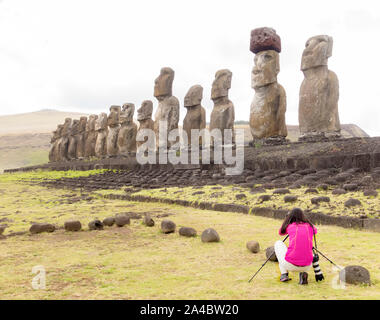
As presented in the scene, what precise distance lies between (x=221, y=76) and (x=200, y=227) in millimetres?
8732

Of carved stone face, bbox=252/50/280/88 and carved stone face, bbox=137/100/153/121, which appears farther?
carved stone face, bbox=137/100/153/121

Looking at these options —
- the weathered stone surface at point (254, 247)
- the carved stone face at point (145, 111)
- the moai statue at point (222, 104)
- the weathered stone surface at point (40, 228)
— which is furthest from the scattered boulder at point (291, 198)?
the carved stone face at point (145, 111)

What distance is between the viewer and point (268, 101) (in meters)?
11.3

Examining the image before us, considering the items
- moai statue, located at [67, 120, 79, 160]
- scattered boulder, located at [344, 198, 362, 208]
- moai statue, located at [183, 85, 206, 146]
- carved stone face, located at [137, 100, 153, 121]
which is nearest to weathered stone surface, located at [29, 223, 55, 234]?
scattered boulder, located at [344, 198, 362, 208]

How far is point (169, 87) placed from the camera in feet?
51.1

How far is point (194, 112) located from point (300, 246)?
452 inches

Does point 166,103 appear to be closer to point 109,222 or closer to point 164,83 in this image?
point 164,83

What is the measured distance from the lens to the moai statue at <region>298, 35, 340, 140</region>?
10000 millimetres

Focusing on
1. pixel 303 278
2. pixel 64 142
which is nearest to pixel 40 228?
pixel 303 278

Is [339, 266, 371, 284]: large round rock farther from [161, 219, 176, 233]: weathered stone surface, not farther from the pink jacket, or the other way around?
[161, 219, 176, 233]: weathered stone surface

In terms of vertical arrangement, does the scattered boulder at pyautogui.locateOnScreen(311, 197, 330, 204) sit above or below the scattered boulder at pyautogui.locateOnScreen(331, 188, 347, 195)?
below

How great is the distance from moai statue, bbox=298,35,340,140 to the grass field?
18.0 feet

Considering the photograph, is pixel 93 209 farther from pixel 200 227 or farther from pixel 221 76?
pixel 221 76
